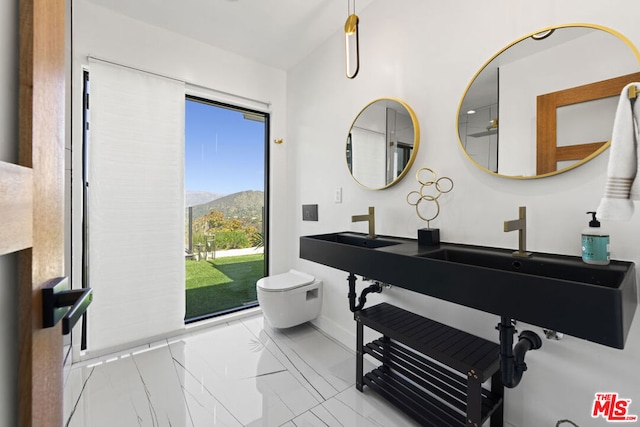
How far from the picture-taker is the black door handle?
0.47 meters

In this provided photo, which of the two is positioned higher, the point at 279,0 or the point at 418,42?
the point at 279,0

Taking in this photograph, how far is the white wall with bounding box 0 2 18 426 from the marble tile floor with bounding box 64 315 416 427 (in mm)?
1354

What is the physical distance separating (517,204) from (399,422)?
1261 mm

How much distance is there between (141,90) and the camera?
2.17m

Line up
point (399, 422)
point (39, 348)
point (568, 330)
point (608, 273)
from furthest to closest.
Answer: point (399, 422), point (608, 273), point (568, 330), point (39, 348)

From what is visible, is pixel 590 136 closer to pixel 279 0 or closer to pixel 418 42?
pixel 418 42

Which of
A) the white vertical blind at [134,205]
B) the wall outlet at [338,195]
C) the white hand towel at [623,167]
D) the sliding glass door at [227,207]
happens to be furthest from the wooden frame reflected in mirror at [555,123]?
the white vertical blind at [134,205]

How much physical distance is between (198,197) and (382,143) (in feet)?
6.15

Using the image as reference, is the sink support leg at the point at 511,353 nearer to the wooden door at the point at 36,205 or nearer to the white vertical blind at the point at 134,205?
the wooden door at the point at 36,205

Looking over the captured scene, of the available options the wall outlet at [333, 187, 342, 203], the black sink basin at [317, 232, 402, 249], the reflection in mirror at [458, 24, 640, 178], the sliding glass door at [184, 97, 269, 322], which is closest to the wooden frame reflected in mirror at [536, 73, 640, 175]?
the reflection in mirror at [458, 24, 640, 178]

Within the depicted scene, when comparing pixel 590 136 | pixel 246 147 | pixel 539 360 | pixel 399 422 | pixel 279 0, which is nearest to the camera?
pixel 590 136

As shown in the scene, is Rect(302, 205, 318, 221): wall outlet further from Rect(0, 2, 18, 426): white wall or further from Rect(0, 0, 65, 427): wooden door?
Rect(0, 2, 18, 426): white wall

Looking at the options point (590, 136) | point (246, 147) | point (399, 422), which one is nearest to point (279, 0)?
point (246, 147)

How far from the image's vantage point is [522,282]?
91 centimetres
